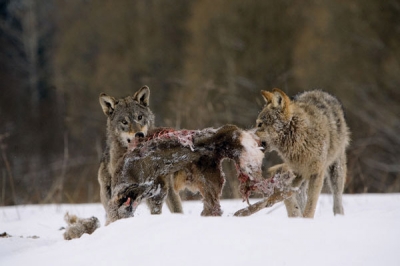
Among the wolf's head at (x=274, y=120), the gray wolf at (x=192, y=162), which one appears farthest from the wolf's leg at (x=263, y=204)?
the wolf's head at (x=274, y=120)

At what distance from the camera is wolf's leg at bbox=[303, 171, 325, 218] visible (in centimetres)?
644

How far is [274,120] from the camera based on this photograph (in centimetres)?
663

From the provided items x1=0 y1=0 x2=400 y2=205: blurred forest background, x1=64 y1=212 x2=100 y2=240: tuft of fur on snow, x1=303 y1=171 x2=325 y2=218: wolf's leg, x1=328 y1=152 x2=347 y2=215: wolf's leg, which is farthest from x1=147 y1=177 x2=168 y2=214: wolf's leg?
x1=0 y1=0 x2=400 y2=205: blurred forest background

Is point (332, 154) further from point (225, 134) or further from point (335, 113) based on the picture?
point (225, 134)

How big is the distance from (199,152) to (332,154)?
→ 102 inches

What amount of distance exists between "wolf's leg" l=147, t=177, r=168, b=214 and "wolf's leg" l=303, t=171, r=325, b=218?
5.98ft

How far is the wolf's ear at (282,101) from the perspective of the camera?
21.7ft

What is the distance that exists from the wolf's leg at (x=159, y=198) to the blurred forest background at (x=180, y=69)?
6192mm

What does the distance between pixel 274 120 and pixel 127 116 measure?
1.62 meters

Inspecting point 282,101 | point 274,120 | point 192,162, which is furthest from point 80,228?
point 282,101

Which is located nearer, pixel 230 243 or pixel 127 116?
pixel 230 243

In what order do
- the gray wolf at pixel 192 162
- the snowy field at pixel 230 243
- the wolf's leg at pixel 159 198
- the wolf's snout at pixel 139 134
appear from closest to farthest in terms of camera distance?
the snowy field at pixel 230 243 → the gray wolf at pixel 192 162 → the wolf's leg at pixel 159 198 → the wolf's snout at pixel 139 134

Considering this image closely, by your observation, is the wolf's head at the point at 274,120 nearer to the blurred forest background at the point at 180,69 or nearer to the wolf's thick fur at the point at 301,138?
the wolf's thick fur at the point at 301,138

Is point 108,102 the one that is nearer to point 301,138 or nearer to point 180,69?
point 301,138
